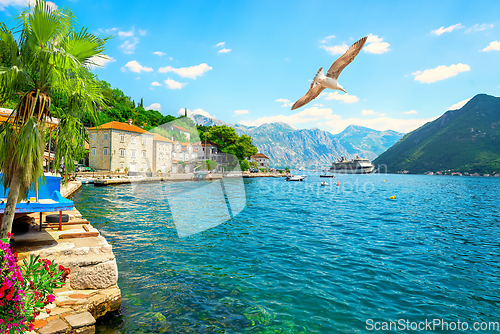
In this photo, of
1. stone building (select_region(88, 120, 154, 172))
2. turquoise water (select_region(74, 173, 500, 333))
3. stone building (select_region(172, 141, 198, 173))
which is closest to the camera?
turquoise water (select_region(74, 173, 500, 333))

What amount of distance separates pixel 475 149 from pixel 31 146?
8859 inches

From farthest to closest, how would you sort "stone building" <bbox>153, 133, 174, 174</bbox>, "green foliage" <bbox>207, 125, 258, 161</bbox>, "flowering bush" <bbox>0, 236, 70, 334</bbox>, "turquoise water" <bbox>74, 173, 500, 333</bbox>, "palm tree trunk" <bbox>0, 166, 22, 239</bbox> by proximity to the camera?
"green foliage" <bbox>207, 125, 258, 161</bbox> < "stone building" <bbox>153, 133, 174, 174</bbox> < "turquoise water" <bbox>74, 173, 500, 333</bbox> < "palm tree trunk" <bbox>0, 166, 22, 239</bbox> < "flowering bush" <bbox>0, 236, 70, 334</bbox>

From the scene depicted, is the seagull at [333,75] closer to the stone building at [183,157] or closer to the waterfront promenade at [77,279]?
the waterfront promenade at [77,279]

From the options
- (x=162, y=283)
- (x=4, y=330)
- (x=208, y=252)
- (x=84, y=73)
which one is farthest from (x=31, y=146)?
(x=208, y=252)

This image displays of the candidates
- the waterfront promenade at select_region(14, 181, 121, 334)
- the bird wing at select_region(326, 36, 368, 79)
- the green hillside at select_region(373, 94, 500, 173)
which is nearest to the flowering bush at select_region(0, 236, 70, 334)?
the waterfront promenade at select_region(14, 181, 121, 334)

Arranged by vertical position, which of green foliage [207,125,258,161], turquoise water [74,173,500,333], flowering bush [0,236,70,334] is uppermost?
green foliage [207,125,258,161]

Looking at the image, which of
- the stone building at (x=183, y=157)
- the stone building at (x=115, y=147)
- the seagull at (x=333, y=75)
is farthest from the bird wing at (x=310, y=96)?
the stone building at (x=183, y=157)

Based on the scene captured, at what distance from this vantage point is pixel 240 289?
7293 millimetres

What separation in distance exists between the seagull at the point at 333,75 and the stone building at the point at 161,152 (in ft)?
211

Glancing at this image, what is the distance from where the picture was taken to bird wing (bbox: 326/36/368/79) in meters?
6.17

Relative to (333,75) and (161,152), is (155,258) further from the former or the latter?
(161,152)

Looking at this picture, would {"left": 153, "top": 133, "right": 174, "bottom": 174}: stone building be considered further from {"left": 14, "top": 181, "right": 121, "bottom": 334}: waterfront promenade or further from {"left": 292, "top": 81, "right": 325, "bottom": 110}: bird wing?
{"left": 292, "top": 81, "right": 325, "bottom": 110}: bird wing

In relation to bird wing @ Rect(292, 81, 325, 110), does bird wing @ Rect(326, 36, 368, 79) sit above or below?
above

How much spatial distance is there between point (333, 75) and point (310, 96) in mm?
775
